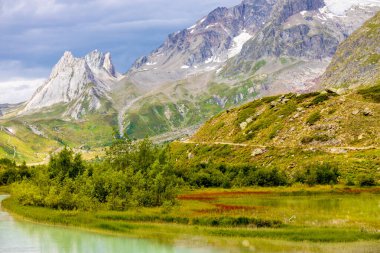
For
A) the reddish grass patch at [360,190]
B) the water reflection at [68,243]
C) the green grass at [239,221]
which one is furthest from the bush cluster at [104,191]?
the reddish grass patch at [360,190]

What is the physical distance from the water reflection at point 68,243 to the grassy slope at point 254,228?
400 cm

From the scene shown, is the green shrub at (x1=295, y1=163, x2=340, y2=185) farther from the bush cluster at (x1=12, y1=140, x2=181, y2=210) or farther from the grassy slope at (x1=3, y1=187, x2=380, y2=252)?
the bush cluster at (x1=12, y1=140, x2=181, y2=210)

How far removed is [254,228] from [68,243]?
26857 millimetres

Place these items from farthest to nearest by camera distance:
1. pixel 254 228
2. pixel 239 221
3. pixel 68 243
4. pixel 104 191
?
pixel 104 191
pixel 239 221
pixel 254 228
pixel 68 243

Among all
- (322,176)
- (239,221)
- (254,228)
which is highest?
(239,221)

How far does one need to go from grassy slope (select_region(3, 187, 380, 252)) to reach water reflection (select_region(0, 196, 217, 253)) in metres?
4.00

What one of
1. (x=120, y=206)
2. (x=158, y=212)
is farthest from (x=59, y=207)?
(x=158, y=212)

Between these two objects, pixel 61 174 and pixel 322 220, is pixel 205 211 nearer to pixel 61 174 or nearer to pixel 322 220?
pixel 322 220

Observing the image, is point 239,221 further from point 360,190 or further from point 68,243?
point 360,190

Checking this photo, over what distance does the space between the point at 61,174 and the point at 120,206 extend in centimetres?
3894

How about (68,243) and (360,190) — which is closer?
(68,243)

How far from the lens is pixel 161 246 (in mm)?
63000

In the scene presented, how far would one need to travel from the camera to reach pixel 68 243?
68.1 meters

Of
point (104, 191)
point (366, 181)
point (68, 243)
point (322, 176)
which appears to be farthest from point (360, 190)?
point (68, 243)
